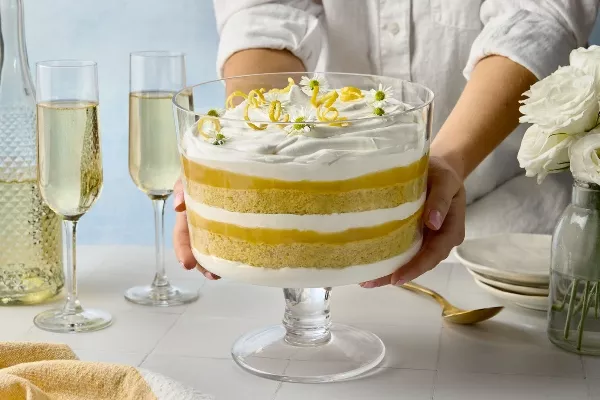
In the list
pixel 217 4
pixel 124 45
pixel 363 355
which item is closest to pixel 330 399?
pixel 363 355

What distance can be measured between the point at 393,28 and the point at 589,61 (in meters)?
0.72

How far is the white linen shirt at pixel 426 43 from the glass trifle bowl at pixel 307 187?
2.05ft

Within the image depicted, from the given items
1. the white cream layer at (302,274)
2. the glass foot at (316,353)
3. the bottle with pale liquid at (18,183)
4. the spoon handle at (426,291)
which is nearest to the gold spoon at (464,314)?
the spoon handle at (426,291)

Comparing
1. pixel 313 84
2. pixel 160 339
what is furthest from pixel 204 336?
pixel 313 84

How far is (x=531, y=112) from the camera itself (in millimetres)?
1128

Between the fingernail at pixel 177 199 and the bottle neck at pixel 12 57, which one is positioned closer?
the fingernail at pixel 177 199

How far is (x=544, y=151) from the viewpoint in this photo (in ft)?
3.78

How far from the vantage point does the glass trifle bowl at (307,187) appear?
987mm

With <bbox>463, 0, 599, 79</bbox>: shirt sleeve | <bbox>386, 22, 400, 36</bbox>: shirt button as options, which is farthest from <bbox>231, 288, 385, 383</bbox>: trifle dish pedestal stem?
Result: <bbox>386, 22, 400, 36</bbox>: shirt button

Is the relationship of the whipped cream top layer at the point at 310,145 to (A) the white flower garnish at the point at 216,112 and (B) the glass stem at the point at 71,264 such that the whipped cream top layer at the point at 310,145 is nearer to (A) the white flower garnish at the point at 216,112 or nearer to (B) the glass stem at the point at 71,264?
(A) the white flower garnish at the point at 216,112

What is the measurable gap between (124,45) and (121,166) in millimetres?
387

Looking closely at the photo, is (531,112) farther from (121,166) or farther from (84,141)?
(121,166)

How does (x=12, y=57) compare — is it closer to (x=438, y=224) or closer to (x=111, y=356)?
(x=111, y=356)

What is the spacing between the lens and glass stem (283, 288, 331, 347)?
119 centimetres
